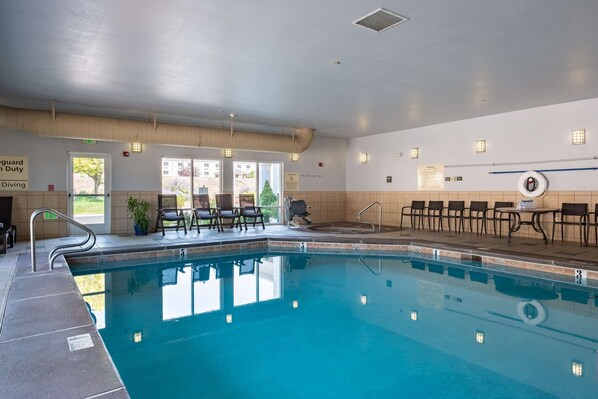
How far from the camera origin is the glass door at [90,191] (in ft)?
25.2

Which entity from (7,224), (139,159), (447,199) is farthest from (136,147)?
(447,199)

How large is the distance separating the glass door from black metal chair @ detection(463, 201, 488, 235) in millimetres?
7528

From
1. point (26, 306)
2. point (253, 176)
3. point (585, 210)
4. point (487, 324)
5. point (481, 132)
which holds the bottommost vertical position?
point (487, 324)

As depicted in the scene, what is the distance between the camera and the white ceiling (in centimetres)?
334

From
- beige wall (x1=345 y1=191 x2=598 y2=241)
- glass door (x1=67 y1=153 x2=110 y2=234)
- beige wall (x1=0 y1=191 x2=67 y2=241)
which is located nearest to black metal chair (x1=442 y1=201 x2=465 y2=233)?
beige wall (x1=345 y1=191 x2=598 y2=241)

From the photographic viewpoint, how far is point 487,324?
3523 millimetres

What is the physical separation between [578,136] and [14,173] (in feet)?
33.3

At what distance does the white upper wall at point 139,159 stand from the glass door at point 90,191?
0.14 m

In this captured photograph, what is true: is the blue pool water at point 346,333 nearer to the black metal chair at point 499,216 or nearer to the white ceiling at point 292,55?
the black metal chair at point 499,216

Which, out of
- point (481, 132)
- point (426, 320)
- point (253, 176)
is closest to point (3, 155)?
point (253, 176)

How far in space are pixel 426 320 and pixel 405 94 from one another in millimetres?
3883

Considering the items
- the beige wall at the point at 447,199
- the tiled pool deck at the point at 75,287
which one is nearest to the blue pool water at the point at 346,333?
the tiled pool deck at the point at 75,287

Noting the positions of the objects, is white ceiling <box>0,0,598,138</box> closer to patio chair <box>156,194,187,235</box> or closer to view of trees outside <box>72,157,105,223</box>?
view of trees outside <box>72,157,105,223</box>

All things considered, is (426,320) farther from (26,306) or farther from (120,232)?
(120,232)
